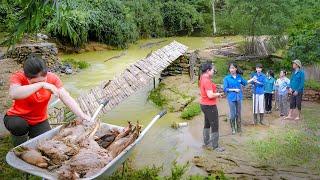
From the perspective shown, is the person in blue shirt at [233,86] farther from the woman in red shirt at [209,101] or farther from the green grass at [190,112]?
the green grass at [190,112]

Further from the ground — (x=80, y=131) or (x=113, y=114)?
(x=80, y=131)

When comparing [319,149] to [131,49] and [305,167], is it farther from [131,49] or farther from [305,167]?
[131,49]

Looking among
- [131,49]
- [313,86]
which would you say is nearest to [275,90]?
[313,86]

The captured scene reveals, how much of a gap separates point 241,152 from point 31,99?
4332 mm

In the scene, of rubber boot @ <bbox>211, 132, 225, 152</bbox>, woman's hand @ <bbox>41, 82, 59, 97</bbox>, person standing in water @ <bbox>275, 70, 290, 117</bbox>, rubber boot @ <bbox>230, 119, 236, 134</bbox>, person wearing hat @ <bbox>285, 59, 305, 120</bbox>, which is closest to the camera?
woman's hand @ <bbox>41, 82, 59, 97</bbox>

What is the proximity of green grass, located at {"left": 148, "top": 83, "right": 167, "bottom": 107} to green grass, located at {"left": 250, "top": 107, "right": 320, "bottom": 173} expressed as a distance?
3.83 m

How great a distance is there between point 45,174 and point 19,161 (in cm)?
36

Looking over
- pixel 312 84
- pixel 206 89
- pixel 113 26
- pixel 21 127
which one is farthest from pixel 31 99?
pixel 113 26

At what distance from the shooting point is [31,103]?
16.0ft

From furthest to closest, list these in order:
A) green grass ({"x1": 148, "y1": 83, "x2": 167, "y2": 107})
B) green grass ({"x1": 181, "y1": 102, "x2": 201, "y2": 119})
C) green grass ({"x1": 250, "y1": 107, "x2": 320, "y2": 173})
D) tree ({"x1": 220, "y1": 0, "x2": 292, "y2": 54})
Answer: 1. tree ({"x1": 220, "y1": 0, "x2": 292, "y2": 54})
2. green grass ({"x1": 148, "y1": 83, "x2": 167, "y2": 107})
3. green grass ({"x1": 181, "y1": 102, "x2": 201, "y2": 119})
4. green grass ({"x1": 250, "y1": 107, "x2": 320, "y2": 173})

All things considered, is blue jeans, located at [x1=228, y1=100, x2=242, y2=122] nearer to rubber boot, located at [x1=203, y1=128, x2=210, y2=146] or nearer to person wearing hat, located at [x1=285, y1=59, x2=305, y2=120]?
rubber boot, located at [x1=203, y1=128, x2=210, y2=146]

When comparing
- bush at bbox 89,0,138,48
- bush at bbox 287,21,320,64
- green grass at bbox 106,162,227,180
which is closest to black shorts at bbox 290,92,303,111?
bush at bbox 287,21,320,64

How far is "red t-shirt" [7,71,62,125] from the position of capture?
15.6 feet

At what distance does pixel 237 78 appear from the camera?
8.64 m
